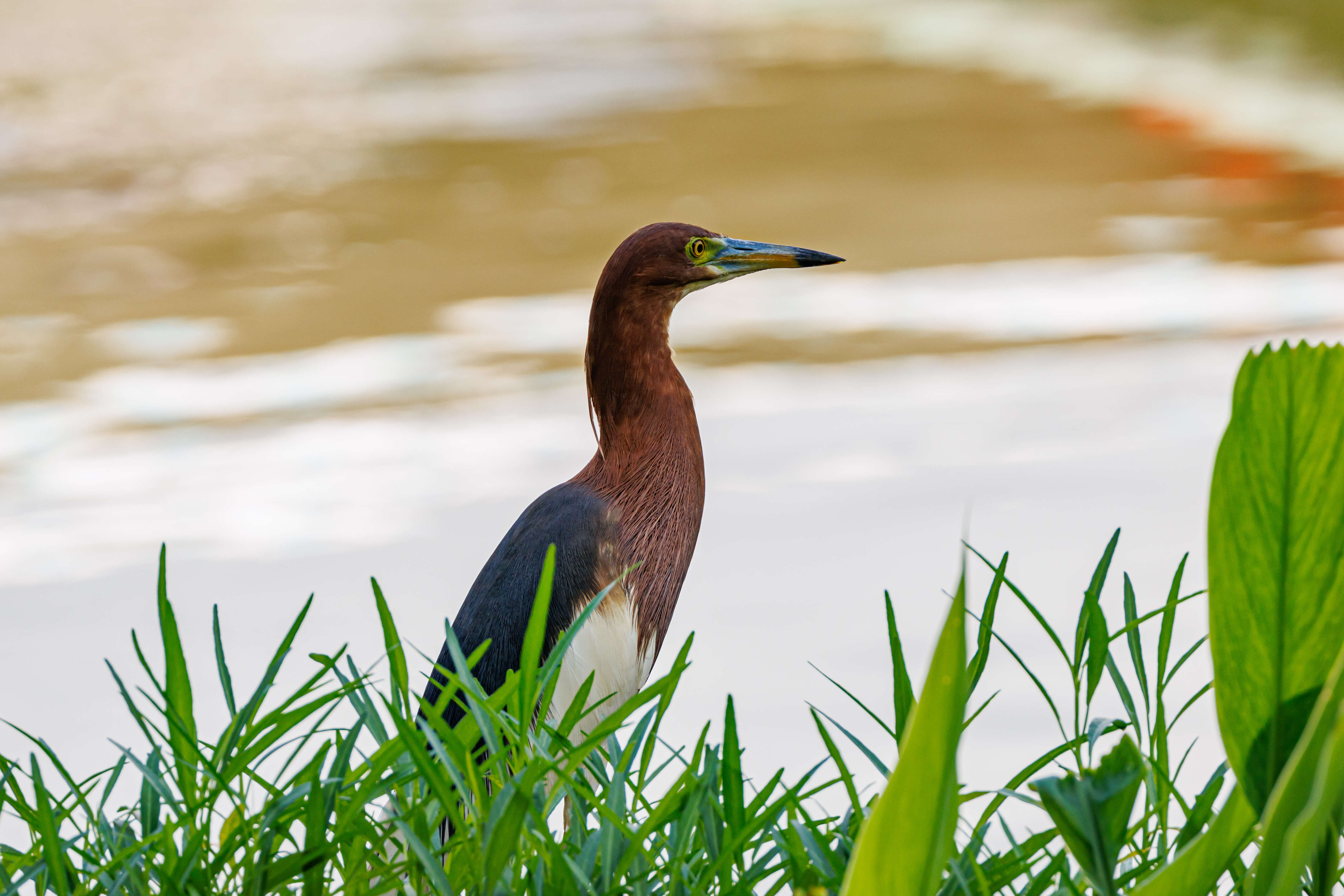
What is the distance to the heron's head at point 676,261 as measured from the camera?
2016 millimetres

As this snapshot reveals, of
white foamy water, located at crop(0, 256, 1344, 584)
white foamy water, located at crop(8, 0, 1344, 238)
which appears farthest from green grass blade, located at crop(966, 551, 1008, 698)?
white foamy water, located at crop(8, 0, 1344, 238)

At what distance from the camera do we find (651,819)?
0.97 meters

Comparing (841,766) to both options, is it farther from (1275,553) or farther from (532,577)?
(532,577)

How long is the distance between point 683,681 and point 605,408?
2.52 ft

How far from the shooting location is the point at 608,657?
2.00 metres

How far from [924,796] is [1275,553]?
0.82 ft

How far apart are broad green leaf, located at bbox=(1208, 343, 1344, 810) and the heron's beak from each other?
130 cm

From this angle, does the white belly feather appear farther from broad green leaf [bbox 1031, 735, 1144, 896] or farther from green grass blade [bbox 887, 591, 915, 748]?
broad green leaf [bbox 1031, 735, 1144, 896]

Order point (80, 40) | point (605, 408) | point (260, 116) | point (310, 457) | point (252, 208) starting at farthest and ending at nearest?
point (80, 40), point (260, 116), point (252, 208), point (310, 457), point (605, 408)

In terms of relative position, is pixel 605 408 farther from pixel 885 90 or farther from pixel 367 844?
pixel 885 90

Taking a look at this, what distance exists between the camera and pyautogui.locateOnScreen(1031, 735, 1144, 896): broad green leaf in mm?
724

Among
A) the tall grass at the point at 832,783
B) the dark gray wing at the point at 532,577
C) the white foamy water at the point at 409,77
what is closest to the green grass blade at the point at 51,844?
the tall grass at the point at 832,783

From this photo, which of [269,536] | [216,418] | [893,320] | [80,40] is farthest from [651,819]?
[80,40]

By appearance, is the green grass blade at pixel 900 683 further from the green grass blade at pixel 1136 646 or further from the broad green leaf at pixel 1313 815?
the broad green leaf at pixel 1313 815
